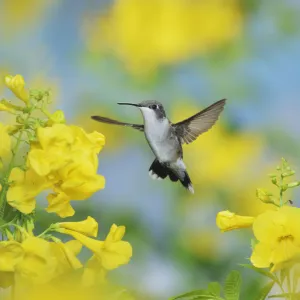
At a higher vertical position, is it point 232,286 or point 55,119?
point 55,119

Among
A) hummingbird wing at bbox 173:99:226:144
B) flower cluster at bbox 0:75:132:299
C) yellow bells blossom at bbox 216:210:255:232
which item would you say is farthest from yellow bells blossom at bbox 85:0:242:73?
flower cluster at bbox 0:75:132:299

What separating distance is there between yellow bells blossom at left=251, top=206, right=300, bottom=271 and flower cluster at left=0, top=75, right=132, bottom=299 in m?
0.22

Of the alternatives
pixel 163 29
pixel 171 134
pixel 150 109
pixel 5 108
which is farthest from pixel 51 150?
pixel 163 29

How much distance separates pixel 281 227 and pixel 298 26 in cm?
179

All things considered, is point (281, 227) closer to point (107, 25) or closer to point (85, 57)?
point (85, 57)

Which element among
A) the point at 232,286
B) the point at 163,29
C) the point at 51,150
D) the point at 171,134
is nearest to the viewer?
the point at 51,150

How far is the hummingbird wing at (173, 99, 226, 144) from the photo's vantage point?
64.7 inches

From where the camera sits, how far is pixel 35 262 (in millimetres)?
821

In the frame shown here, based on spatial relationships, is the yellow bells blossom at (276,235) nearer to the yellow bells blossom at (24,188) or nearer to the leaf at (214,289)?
the leaf at (214,289)

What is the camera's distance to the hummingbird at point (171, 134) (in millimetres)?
1594

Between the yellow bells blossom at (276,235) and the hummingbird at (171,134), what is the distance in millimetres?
664

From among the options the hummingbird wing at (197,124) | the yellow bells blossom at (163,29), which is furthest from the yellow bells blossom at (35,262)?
the yellow bells blossom at (163,29)

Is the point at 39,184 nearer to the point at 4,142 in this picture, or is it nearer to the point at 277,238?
Answer: the point at 4,142

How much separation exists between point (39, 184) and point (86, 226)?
0.44ft
